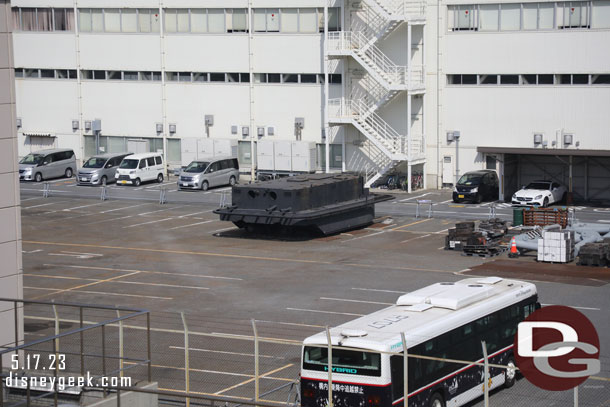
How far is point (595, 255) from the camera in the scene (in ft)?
112

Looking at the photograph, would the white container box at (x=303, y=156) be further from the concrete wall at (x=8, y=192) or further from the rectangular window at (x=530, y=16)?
the concrete wall at (x=8, y=192)

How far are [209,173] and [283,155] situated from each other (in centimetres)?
433

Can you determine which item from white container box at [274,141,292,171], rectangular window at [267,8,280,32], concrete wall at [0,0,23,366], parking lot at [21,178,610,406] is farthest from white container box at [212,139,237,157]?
concrete wall at [0,0,23,366]

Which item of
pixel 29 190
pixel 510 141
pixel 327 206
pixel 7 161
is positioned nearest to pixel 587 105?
pixel 510 141

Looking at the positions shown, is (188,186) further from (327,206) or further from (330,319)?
(330,319)

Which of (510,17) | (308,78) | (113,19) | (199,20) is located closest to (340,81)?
(308,78)

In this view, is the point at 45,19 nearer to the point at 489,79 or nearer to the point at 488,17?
the point at 488,17

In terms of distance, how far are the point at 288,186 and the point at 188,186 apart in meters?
14.9

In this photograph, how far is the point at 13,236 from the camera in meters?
21.8

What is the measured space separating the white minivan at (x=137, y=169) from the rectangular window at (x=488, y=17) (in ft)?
66.1

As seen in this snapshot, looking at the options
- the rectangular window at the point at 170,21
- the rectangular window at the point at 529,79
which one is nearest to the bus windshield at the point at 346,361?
the rectangular window at the point at 529,79

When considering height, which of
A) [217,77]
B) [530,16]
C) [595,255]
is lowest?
[595,255]

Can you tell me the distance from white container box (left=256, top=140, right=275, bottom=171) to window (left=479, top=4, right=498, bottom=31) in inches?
527

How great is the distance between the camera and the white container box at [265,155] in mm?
56781
